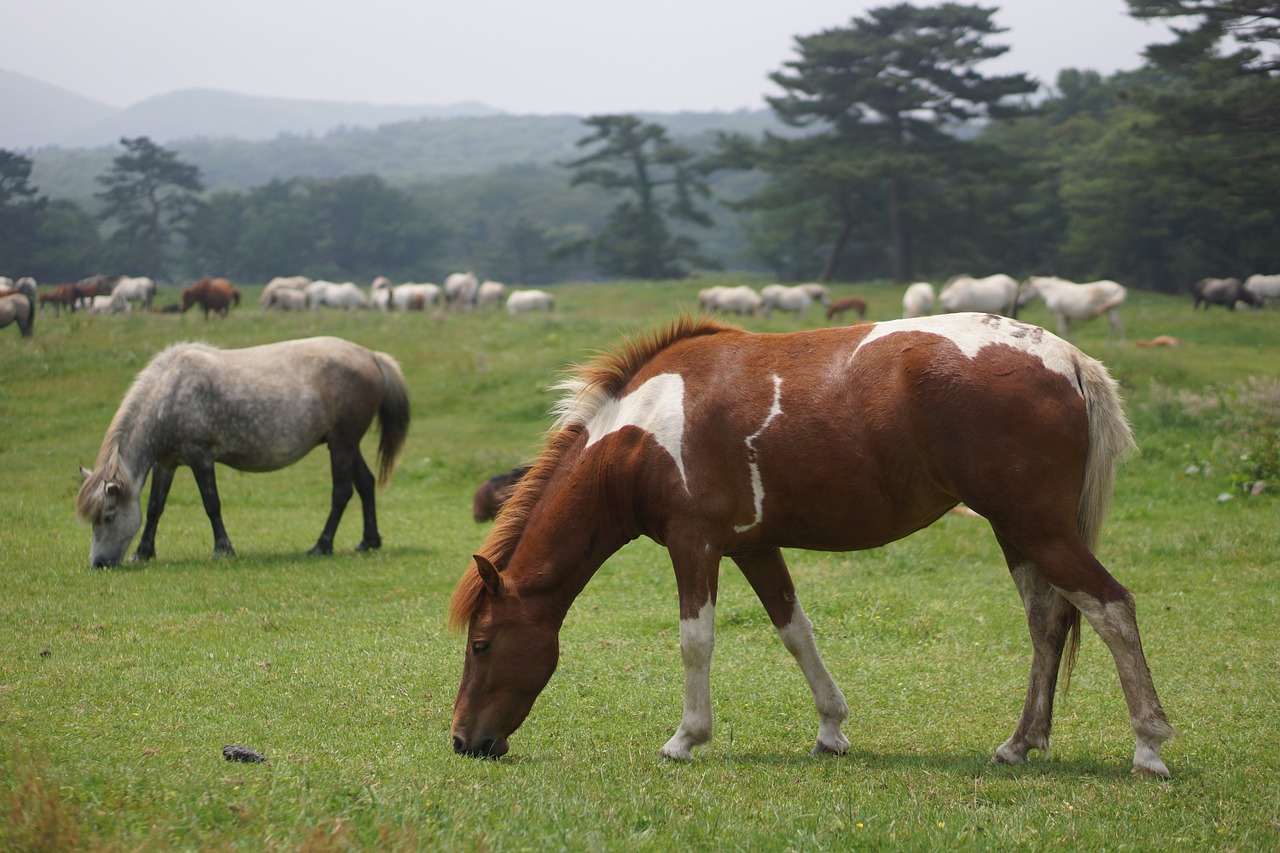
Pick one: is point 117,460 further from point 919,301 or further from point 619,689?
point 919,301

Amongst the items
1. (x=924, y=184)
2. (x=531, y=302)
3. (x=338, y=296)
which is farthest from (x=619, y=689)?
(x=924, y=184)

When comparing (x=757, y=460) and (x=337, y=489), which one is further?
(x=337, y=489)

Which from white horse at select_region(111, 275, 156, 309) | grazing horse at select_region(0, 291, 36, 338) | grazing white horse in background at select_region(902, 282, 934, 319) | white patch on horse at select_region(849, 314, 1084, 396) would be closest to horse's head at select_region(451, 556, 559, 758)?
white patch on horse at select_region(849, 314, 1084, 396)

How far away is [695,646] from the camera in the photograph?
5.59 metres

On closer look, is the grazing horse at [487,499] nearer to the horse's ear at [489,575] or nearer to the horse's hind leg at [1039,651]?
the horse's ear at [489,575]

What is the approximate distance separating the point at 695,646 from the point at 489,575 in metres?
1.12

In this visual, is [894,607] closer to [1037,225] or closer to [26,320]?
[26,320]

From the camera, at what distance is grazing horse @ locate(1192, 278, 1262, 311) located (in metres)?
37.5

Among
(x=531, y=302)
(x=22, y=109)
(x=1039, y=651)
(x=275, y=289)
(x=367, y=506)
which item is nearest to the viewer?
(x=1039, y=651)

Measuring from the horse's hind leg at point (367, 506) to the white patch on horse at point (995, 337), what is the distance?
8.43 m

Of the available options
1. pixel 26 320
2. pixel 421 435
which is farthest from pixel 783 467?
pixel 26 320

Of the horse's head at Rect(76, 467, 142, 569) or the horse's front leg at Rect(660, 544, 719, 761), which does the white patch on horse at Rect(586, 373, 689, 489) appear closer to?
the horse's front leg at Rect(660, 544, 719, 761)

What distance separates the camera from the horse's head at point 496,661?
5645 millimetres

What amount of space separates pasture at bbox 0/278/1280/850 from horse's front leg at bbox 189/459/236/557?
321 millimetres
